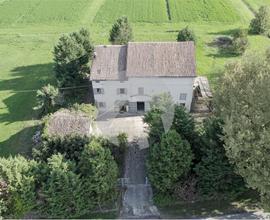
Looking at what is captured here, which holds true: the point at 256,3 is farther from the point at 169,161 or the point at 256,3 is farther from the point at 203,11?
the point at 169,161

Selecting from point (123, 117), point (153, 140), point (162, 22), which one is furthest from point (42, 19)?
point (153, 140)

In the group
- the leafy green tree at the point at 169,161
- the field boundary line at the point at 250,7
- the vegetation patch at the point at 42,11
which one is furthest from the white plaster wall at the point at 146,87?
the field boundary line at the point at 250,7

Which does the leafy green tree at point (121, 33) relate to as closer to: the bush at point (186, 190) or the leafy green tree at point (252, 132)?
the bush at point (186, 190)

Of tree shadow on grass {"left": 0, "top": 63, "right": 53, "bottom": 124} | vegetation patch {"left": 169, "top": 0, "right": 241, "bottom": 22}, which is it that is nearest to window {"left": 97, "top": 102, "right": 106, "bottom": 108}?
tree shadow on grass {"left": 0, "top": 63, "right": 53, "bottom": 124}

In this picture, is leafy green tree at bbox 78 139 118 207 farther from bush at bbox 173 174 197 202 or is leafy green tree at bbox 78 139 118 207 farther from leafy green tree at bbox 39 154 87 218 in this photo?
bush at bbox 173 174 197 202

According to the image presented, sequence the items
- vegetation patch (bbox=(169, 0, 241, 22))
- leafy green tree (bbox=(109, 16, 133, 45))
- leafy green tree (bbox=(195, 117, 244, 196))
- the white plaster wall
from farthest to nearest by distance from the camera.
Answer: vegetation patch (bbox=(169, 0, 241, 22)), leafy green tree (bbox=(109, 16, 133, 45)), the white plaster wall, leafy green tree (bbox=(195, 117, 244, 196))

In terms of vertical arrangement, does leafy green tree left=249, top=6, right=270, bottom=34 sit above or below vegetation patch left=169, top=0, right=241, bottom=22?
below

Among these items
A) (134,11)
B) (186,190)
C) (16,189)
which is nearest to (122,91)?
(186,190)
